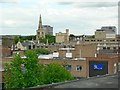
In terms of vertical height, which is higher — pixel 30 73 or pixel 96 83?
pixel 96 83

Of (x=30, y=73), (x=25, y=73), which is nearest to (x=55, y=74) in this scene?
(x=30, y=73)

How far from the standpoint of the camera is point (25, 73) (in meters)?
16.9

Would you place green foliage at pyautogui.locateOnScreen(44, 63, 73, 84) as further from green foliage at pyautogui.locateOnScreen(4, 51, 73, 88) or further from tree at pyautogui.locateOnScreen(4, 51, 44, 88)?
tree at pyautogui.locateOnScreen(4, 51, 44, 88)

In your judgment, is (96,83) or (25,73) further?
(25,73)

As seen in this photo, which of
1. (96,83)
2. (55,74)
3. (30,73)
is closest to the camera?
(96,83)

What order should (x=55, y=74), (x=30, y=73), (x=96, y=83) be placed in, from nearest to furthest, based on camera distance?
(x=96, y=83) < (x=30, y=73) < (x=55, y=74)

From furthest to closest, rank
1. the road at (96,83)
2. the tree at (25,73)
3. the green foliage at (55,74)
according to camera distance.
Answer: the green foliage at (55,74) < the tree at (25,73) < the road at (96,83)

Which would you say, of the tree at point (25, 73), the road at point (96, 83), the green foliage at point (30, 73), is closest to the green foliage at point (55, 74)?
the green foliage at point (30, 73)

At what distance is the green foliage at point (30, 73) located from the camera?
16250mm

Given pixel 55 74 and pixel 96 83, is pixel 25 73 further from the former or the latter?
pixel 96 83

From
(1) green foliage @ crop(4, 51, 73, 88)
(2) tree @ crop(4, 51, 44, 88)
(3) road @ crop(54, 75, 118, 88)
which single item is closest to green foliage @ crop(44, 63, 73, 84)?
(1) green foliage @ crop(4, 51, 73, 88)

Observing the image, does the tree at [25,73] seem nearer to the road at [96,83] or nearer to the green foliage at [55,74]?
the green foliage at [55,74]

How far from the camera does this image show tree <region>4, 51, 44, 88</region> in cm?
1619

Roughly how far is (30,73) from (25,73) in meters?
0.27
